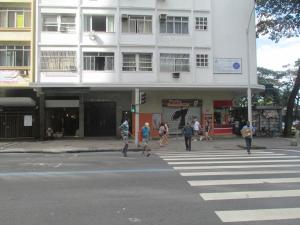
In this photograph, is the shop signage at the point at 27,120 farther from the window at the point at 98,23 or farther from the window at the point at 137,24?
the window at the point at 137,24

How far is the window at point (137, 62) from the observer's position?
33.2 m

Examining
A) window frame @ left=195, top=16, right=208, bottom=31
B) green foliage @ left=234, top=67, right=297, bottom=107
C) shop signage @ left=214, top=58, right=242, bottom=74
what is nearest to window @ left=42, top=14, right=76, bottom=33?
window frame @ left=195, top=16, right=208, bottom=31

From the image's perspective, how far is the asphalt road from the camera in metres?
7.19

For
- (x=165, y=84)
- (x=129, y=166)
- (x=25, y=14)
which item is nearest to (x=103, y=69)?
(x=165, y=84)

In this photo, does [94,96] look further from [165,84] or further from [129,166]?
[129,166]

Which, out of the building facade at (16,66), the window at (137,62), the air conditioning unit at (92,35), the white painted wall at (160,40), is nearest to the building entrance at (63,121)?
the building facade at (16,66)

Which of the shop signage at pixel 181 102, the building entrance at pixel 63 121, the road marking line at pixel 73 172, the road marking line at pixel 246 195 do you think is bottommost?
the road marking line at pixel 246 195

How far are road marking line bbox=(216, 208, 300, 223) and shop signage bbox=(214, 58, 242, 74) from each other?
89.0 feet

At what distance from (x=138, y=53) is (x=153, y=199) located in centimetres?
2537

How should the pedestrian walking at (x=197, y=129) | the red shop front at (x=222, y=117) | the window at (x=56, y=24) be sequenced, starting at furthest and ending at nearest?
the red shop front at (x=222, y=117), the window at (x=56, y=24), the pedestrian walking at (x=197, y=129)

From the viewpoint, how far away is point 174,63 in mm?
33594

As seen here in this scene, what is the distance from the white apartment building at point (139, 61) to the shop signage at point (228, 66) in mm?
78

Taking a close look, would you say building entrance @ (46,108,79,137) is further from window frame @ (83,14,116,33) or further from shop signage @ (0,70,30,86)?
window frame @ (83,14,116,33)

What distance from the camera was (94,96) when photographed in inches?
1409
